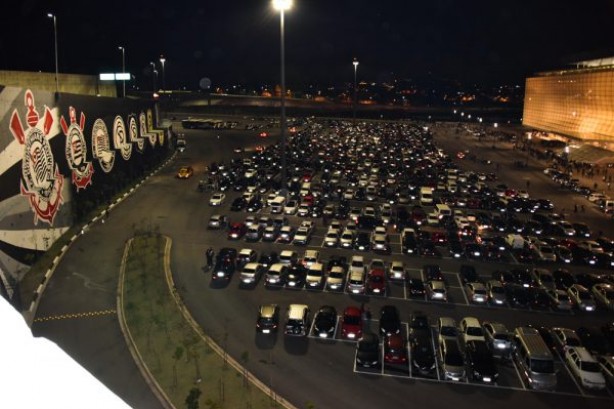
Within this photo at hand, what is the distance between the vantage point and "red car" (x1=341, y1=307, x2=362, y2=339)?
19.7 meters

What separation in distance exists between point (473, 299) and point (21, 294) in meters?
20.2

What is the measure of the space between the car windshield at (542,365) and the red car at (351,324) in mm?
6180

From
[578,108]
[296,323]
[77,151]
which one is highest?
[578,108]

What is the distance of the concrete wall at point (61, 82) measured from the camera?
3409cm

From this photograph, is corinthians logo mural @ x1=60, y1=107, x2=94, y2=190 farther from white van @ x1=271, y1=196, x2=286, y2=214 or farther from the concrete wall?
white van @ x1=271, y1=196, x2=286, y2=214

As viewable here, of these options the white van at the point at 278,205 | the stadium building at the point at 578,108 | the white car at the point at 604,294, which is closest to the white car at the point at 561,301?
the white car at the point at 604,294

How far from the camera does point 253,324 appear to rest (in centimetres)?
2072

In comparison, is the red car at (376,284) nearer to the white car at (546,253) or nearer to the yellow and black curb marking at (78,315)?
the white car at (546,253)

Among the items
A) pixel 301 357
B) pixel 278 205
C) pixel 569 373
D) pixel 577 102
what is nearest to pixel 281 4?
pixel 278 205

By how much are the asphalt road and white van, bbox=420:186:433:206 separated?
10.1 m

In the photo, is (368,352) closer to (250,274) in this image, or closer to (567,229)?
(250,274)

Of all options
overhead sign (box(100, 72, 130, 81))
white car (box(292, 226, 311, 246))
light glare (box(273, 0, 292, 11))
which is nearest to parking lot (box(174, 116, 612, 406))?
white car (box(292, 226, 311, 246))

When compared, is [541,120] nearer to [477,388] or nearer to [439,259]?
[439,259]

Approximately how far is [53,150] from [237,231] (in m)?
11.3
